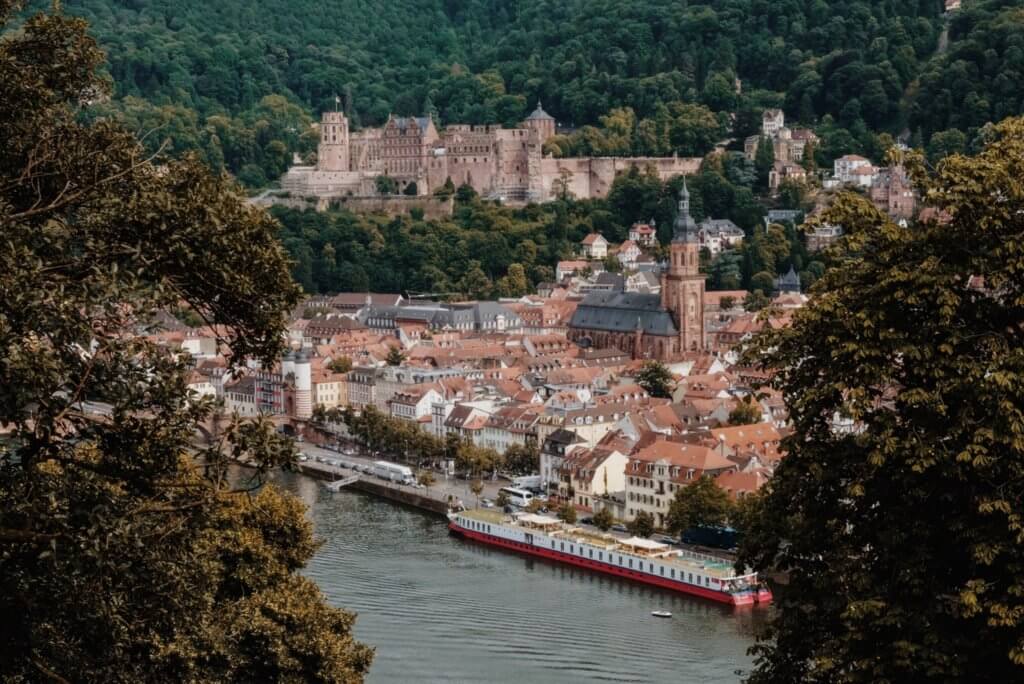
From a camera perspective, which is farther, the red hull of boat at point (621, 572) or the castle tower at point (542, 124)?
the castle tower at point (542, 124)

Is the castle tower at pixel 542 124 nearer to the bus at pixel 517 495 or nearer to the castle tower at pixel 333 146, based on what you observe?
the castle tower at pixel 333 146

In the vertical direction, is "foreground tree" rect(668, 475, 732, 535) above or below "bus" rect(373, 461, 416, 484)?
above

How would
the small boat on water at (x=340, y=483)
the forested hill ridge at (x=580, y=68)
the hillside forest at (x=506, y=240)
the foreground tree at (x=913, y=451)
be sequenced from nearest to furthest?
the foreground tree at (x=913, y=451) < the small boat on water at (x=340, y=483) < the hillside forest at (x=506, y=240) < the forested hill ridge at (x=580, y=68)

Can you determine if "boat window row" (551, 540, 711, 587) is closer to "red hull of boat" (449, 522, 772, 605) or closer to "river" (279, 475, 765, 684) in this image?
"red hull of boat" (449, 522, 772, 605)

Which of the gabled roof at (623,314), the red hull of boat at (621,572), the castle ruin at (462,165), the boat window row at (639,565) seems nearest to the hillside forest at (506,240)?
the castle ruin at (462,165)

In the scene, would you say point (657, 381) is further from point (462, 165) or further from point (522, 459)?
point (462, 165)

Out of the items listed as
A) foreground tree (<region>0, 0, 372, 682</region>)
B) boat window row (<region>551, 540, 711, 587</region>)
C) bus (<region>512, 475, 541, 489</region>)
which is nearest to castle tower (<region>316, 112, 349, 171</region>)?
bus (<region>512, 475, 541, 489</region>)

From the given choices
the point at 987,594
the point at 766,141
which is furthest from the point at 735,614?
the point at 766,141
